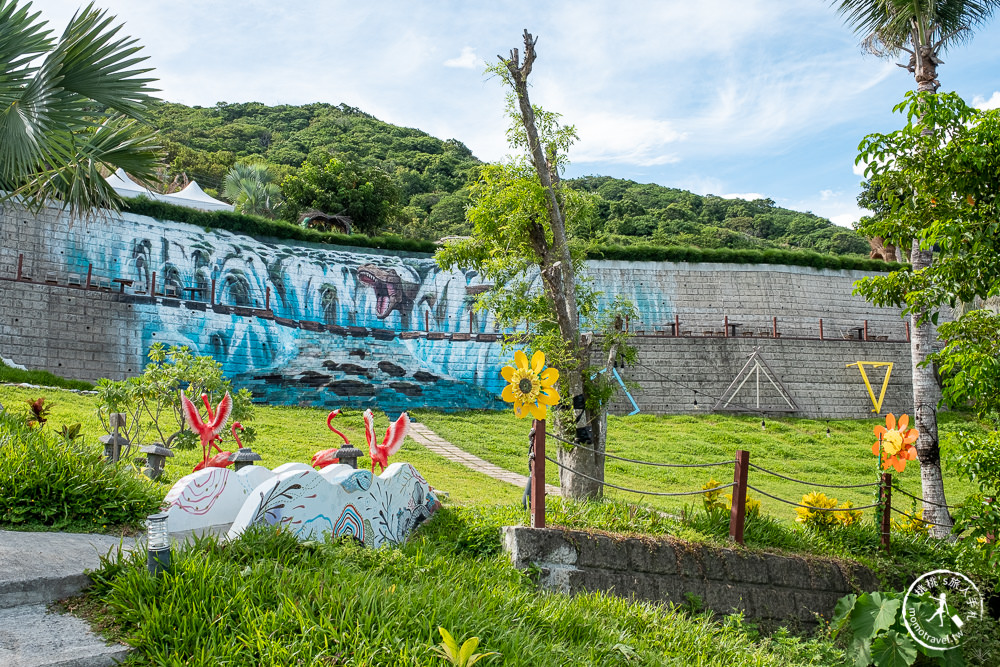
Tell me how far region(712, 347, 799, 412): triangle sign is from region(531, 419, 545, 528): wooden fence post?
52.6ft

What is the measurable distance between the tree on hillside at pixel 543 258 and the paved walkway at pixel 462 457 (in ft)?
9.41

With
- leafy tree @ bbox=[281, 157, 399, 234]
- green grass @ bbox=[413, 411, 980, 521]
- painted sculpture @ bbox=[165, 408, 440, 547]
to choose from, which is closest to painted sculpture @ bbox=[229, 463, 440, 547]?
painted sculpture @ bbox=[165, 408, 440, 547]

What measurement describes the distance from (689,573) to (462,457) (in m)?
7.83

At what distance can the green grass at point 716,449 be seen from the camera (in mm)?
12125

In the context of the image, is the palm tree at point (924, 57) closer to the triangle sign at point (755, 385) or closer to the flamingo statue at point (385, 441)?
the flamingo statue at point (385, 441)

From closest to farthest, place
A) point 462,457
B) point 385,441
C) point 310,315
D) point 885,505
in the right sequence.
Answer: point 385,441 < point 885,505 < point 462,457 < point 310,315

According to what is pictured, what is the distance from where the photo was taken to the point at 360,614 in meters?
3.17

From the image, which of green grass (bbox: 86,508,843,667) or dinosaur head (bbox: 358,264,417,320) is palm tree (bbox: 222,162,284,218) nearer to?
dinosaur head (bbox: 358,264,417,320)

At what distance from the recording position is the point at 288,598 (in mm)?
3143

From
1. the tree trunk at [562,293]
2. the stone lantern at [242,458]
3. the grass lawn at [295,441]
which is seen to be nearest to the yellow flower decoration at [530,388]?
the tree trunk at [562,293]

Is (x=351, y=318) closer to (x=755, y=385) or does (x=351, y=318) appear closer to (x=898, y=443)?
(x=755, y=385)

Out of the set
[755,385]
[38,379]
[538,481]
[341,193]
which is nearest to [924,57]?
[538,481]

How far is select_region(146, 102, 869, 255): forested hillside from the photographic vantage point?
1519 inches

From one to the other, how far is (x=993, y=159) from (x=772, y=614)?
403 cm
